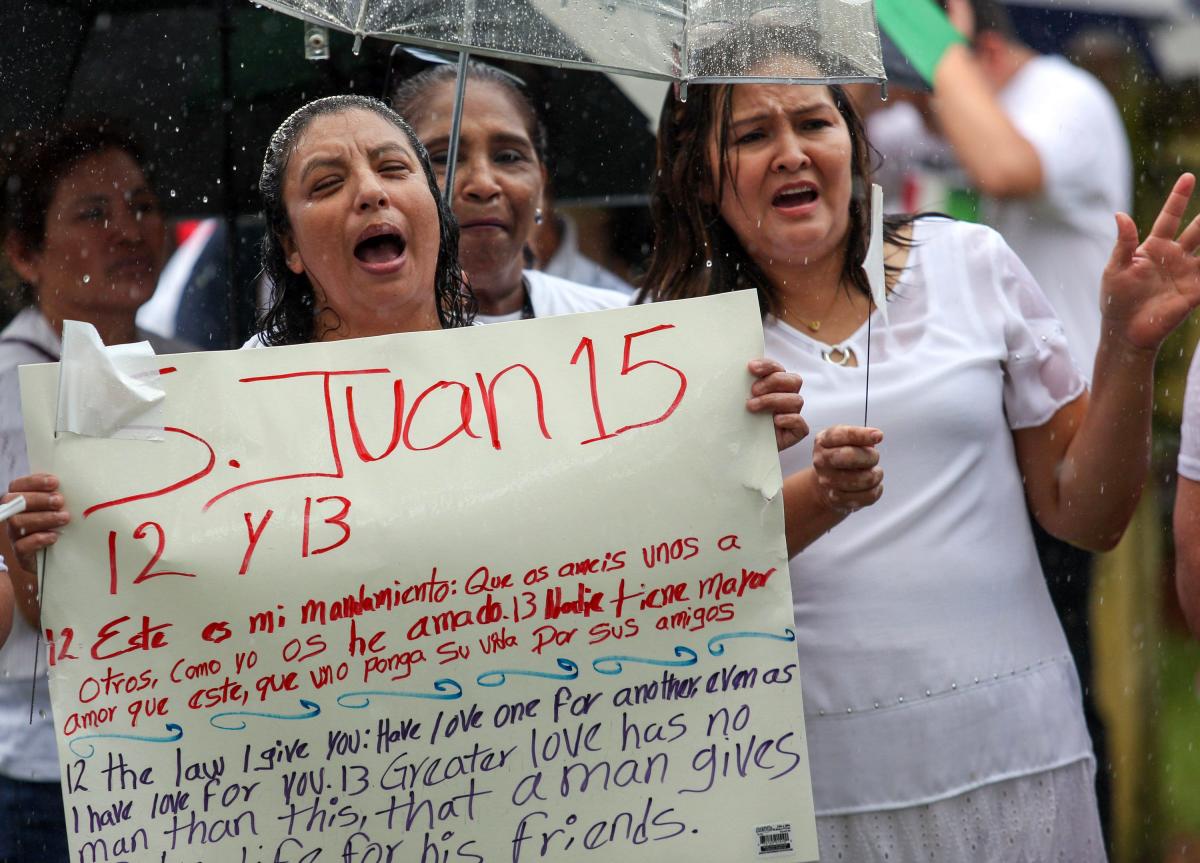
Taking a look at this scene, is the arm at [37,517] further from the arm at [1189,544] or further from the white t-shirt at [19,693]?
the arm at [1189,544]

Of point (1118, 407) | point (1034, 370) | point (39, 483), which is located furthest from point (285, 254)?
point (1118, 407)

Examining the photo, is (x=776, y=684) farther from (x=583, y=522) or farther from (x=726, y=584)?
(x=583, y=522)

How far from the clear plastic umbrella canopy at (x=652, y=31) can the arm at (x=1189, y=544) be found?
0.97 meters

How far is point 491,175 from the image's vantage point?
10.2 feet

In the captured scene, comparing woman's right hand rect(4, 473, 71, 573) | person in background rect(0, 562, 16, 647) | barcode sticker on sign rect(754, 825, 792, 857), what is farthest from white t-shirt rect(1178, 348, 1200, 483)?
person in background rect(0, 562, 16, 647)

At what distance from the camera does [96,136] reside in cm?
311

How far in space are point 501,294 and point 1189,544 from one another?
4.81 feet

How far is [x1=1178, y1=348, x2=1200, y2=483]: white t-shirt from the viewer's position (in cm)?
258

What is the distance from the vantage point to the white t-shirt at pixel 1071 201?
346 centimetres

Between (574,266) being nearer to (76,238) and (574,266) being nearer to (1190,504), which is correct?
(76,238)

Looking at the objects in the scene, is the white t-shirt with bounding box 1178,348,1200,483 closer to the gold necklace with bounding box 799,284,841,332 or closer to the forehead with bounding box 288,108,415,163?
the gold necklace with bounding box 799,284,841,332

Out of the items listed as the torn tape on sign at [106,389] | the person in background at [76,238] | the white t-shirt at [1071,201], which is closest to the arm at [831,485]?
the torn tape on sign at [106,389]

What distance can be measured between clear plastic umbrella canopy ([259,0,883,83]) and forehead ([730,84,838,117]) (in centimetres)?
20

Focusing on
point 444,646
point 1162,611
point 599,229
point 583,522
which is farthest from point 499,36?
point 599,229
